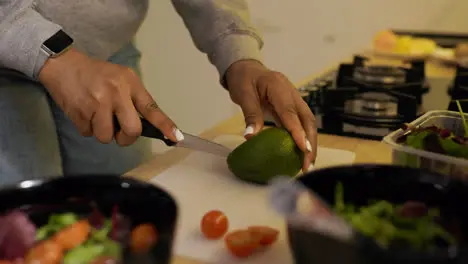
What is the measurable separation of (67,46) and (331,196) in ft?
1.46

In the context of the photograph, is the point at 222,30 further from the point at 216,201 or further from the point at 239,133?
the point at 216,201

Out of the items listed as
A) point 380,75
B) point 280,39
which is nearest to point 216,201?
point 380,75

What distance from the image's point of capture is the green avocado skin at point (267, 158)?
759 millimetres

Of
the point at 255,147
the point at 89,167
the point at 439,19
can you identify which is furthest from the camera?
the point at 439,19

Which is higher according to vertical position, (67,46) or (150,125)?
(67,46)

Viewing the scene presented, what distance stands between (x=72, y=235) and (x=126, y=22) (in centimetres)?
68

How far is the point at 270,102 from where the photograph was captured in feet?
3.06

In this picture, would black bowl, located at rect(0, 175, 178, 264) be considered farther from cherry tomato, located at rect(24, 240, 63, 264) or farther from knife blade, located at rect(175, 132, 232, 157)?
knife blade, located at rect(175, 132, 232, 157)

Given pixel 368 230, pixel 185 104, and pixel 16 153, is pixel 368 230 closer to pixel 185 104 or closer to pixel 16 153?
pixel 16 153

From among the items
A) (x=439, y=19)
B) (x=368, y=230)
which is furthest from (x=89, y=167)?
(x=439, y=19)

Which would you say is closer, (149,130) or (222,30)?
(149,130)

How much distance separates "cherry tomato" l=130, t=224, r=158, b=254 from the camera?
1.38ft

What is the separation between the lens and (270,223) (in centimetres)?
65

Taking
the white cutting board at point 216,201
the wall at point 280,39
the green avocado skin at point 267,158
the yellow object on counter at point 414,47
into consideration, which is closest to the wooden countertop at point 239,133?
the white cutting board at point 216,201
